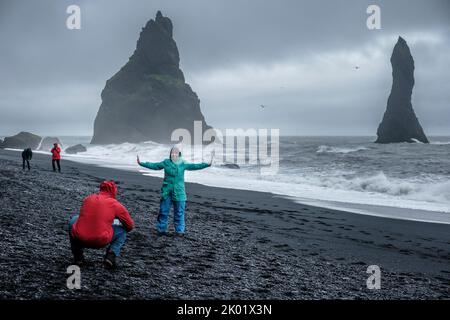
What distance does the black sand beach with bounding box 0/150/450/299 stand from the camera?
632 cm

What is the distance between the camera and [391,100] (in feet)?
468

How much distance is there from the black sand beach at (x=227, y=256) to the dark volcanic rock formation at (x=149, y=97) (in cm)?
12418

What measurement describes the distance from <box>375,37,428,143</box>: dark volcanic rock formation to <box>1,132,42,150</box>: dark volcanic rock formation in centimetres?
10943

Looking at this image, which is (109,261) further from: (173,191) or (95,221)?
(173,191)

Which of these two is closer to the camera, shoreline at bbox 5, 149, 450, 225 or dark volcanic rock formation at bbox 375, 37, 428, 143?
shoreline at bbox 5, 149, 450, 225

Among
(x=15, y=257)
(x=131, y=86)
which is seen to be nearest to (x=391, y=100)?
(x=131, y=86)

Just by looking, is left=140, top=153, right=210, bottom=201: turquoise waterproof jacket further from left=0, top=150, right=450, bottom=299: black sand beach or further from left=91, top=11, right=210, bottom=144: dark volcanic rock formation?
left=91, top=11, right=210, bottom=144: dark volcanic rock formation

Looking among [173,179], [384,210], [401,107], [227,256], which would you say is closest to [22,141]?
[384,210]

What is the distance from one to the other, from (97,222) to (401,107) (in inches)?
5829

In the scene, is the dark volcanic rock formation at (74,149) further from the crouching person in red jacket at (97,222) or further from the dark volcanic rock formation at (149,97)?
the crouching person in red jacket at (97,222)

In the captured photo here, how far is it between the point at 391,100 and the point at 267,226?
14482 centimetres

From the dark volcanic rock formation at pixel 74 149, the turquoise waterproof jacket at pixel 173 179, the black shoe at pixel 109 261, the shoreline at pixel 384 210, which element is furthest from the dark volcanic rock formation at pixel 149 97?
the black shoe at pixel 109 261

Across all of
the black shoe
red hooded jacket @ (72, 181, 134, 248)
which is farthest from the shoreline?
red hooded jacket @ (72, 181, 134, 248)
